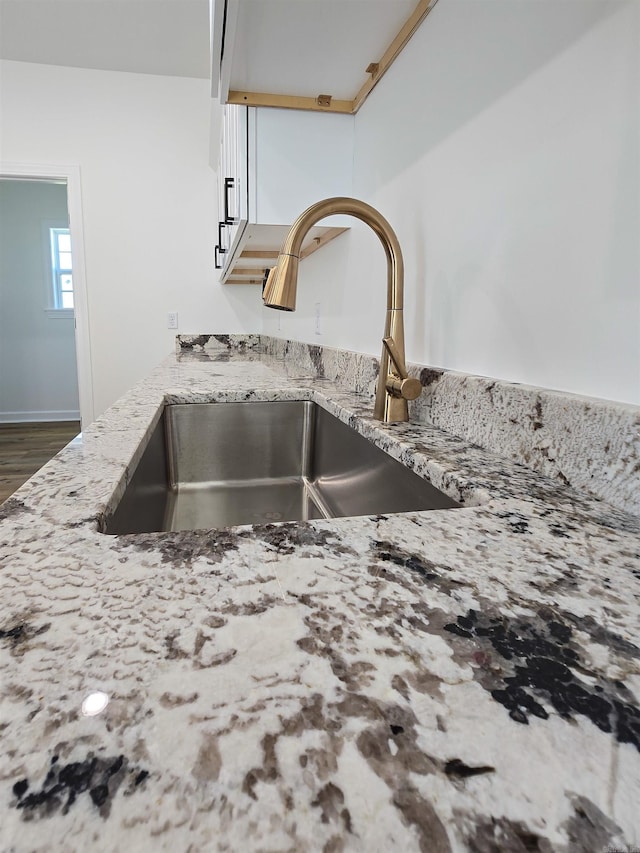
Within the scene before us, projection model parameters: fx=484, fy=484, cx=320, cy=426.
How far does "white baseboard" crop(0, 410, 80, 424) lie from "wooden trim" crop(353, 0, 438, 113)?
4.10 meters

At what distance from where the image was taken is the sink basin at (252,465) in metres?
0.89

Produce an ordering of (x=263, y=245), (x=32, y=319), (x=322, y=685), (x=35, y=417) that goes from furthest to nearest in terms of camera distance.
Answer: (x=35, y=417) → (x=32, y=319) → (x=263, y=245) → (x=322, y=685)

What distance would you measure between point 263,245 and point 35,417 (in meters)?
3.60

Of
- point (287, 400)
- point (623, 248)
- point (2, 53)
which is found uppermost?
point (2, 53)

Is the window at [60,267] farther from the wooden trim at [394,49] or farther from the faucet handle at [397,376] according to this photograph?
the faucet handle at [397,376]

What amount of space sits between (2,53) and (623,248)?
323cm

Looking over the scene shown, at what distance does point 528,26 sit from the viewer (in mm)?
615

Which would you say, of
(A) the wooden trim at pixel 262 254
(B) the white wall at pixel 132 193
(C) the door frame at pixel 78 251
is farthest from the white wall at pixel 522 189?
(C) the door frame at pixel 78 251

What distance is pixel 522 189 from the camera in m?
0.63

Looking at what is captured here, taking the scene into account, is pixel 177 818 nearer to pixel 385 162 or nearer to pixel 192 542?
pixel 192 542

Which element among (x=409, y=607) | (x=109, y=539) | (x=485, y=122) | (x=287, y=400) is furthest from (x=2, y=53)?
(x=409, y=607)

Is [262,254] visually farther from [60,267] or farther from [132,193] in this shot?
[60,267]

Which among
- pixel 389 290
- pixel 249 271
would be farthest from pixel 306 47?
pixel 249 271

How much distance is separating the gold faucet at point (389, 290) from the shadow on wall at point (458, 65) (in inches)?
8.7
